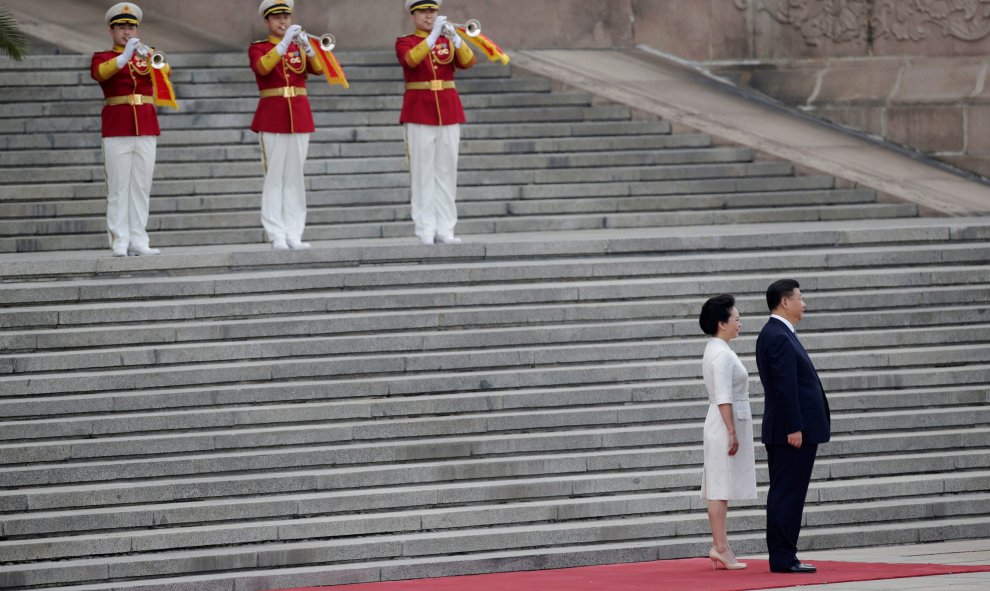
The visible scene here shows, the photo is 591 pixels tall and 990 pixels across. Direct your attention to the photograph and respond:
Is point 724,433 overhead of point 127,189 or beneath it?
beneath

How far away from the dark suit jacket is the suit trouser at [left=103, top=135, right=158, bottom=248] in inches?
224

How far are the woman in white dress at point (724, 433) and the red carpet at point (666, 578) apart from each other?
12.5 inches

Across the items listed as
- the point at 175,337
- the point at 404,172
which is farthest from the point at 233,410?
the point at 404,172

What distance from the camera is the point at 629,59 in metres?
18.5

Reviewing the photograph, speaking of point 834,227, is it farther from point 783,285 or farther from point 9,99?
point 9,99

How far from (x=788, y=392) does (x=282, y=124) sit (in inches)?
219

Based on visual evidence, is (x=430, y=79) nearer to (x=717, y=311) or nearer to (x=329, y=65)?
(x=329, y=65)

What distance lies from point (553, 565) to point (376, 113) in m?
7.79

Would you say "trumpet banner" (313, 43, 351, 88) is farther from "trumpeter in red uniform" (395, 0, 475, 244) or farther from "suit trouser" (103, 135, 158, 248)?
"suit trouser" (103, 135, 158, 248)

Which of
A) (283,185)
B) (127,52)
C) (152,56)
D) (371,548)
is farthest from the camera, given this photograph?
(283,185)

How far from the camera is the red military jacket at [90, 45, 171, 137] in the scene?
39.9ft

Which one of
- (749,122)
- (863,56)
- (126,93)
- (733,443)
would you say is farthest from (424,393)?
(863,56)

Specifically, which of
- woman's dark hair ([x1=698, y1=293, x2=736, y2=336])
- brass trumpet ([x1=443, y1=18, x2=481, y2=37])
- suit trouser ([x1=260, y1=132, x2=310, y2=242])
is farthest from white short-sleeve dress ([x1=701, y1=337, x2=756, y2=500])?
suit trouser ([x1=260, y1=132, x2=310, y2=242])

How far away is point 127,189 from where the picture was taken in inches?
483
